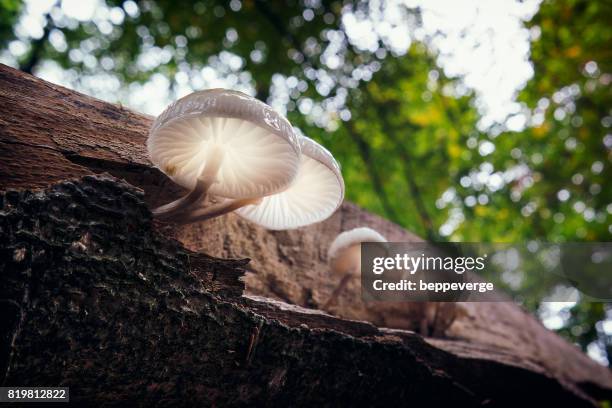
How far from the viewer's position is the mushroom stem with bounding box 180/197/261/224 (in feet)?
5.19

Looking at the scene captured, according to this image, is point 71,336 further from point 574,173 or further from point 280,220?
point 574,173

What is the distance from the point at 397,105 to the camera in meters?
A: 5.15

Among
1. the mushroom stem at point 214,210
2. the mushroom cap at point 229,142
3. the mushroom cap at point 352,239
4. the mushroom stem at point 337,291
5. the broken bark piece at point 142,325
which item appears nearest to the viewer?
the broken bark piece at point 142,325

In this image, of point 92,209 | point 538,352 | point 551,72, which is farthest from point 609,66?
point 92,209

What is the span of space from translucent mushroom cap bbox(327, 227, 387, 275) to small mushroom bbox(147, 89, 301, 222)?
2.09 ft

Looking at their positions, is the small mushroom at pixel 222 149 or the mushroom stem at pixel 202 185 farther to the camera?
the mushroom stem at pixel 202 185

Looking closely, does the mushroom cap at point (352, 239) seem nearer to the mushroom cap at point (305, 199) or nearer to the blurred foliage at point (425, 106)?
the mushroom cap at point (305, 199)

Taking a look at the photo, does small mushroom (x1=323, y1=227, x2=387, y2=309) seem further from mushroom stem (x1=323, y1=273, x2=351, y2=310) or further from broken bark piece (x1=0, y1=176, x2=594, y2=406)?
broken bark piece (x1=0, y1=176, x2=594, y2=406)

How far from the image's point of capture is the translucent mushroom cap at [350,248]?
6.68ft

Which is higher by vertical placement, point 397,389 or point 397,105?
point 397,105

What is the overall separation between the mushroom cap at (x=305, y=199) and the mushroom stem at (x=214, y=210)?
0.09m

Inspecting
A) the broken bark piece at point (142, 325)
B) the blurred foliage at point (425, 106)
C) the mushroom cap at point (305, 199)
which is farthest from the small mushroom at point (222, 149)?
the blurred foliage at point (425, 106)

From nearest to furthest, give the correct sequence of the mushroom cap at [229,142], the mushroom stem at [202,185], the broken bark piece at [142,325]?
the broken bark piece at [142,325] → the mushroom cap at [229,142] → the mushroom stem at [202,185]

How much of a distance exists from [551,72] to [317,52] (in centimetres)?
277
